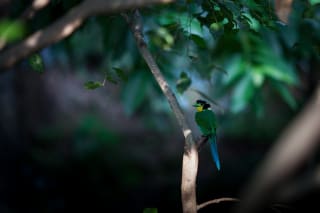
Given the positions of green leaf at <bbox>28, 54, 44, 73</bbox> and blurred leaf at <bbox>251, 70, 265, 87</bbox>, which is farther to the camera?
blurred leaf at <bbox>251, 70, 265, 87</bbox>

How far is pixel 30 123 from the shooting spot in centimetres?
905

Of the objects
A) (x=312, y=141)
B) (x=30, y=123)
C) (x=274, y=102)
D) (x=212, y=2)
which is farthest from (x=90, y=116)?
(x=312, y=141)

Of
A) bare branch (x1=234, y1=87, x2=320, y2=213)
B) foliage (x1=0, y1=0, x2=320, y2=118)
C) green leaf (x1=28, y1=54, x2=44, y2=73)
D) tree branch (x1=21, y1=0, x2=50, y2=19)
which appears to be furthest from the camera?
foliage (x1=0, y1=0, x2=320, y2=118)

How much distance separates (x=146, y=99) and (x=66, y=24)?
16.8 ft

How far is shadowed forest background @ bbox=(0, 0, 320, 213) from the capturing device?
2.44m

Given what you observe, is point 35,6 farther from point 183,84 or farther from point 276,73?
point 276,73

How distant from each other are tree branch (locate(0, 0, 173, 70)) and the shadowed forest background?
0.02 m

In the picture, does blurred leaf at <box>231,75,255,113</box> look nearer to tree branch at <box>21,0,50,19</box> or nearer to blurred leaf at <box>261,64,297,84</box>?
blurred leaf at <box>261,64,297,84</box>

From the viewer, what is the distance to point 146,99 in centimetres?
691

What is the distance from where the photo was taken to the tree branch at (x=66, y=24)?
165 centimetres

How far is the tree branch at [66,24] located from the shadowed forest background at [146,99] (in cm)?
2

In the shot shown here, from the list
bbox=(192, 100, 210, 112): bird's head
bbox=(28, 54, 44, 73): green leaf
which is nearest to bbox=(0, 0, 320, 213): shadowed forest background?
bbox=(28, 54, 44, 73): green leaf

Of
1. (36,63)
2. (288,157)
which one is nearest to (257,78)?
(36,63)

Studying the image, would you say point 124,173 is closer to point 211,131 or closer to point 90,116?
point 90,116
